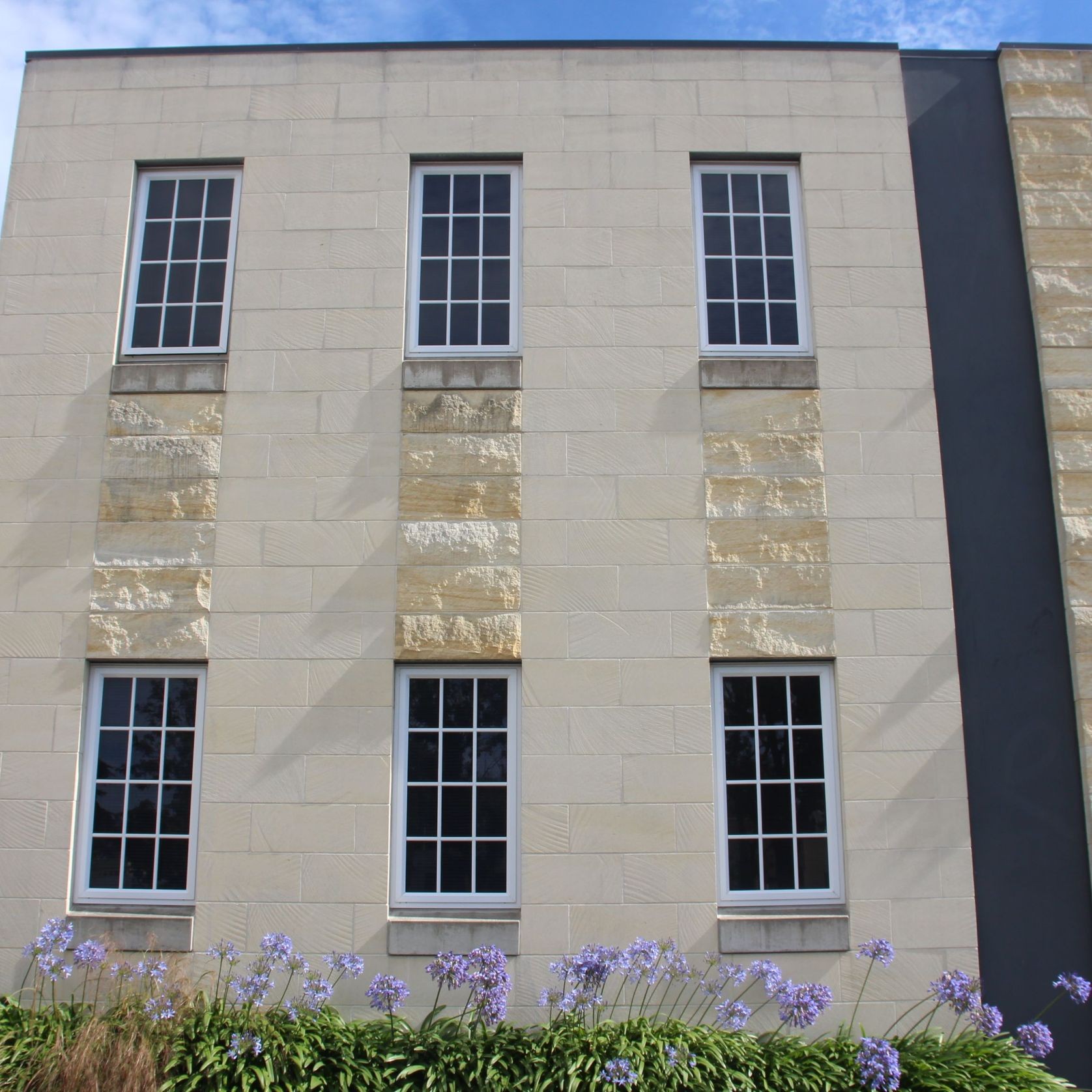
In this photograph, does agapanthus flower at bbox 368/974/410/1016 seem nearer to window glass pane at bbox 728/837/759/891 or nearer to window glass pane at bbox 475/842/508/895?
window glass pane at bbox 475/842/508/895

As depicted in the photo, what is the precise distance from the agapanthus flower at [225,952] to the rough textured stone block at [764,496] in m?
4.54

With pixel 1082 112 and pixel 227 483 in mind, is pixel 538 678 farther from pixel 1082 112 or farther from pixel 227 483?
pixel 1082 112

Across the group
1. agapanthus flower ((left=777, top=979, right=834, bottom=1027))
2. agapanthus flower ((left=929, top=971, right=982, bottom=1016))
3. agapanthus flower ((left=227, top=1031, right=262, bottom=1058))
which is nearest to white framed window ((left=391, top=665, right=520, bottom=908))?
agapanthus flower ((left=227, top=1031, right=262, bottom=1058))

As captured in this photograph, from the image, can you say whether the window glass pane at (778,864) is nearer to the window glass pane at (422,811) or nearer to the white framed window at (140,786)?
the window glass pane at (422,811)

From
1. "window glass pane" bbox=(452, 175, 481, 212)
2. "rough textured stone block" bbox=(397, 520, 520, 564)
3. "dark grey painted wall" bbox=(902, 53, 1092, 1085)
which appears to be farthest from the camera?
"window glass pane" bbox=(452, 175, 481, 212)

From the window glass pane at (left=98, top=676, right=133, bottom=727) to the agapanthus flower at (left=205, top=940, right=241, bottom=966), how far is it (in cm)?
171

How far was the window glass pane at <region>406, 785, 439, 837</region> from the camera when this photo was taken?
7.30 metres

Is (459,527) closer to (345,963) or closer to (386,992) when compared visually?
(345,963)

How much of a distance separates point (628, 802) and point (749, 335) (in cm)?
376

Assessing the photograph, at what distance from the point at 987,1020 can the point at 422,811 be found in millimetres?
3944

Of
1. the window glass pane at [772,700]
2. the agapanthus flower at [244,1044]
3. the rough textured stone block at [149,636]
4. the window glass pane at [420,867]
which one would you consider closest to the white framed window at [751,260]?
the window glass pane at [772,700]

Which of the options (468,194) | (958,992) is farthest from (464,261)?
(958,992)

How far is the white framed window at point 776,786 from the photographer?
285 inches

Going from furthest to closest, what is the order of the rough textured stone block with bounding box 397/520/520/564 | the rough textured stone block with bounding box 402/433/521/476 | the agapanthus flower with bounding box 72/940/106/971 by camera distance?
the rough textured stone block with bounding box 402/433/521/476, the rough textured stone block with bounding box 397/520/520/564, the agapanthus flower with bounding box 72/940/106/971
